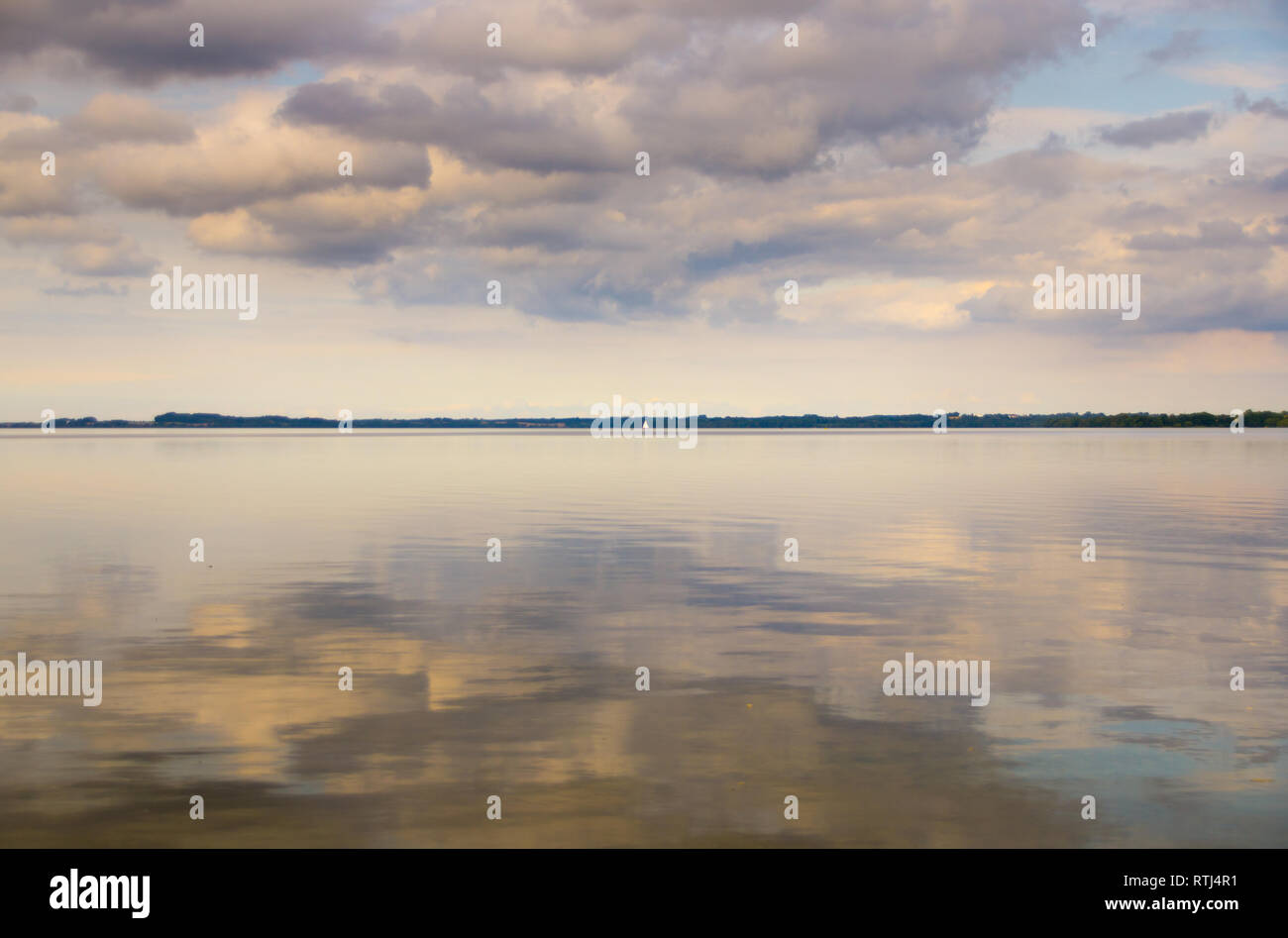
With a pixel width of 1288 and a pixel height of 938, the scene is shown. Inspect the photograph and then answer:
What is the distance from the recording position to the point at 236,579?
3359 cm

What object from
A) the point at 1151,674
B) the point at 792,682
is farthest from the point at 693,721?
the point at 1151,674

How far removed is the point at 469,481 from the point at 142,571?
1946 inches

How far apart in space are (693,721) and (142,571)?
77.8ft

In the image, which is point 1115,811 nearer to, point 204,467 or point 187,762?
point 187,762

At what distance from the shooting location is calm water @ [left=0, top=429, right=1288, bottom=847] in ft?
46.3

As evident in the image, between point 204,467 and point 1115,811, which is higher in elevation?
point 204,467

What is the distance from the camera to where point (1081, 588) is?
105 ft

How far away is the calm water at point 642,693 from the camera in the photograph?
46.3ft

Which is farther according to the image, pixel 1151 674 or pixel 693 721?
pixel 1151 674

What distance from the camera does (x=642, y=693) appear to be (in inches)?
792
